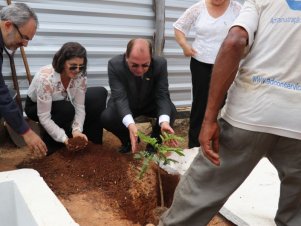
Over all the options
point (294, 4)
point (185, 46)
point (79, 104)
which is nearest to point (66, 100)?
point (79, 104)

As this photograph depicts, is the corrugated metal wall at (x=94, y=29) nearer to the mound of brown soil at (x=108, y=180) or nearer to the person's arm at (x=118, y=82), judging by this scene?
the person's arm at (x=118, y=82)

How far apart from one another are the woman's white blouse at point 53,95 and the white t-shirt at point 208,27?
1.15 m

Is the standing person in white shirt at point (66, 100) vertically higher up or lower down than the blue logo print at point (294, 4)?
lower down

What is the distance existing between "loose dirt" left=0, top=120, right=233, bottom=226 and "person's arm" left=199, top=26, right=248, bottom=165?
99cm

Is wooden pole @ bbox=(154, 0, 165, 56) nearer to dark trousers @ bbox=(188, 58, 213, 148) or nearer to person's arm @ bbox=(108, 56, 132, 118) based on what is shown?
dark trousers @ bbox=(188, 58, 213, 148)

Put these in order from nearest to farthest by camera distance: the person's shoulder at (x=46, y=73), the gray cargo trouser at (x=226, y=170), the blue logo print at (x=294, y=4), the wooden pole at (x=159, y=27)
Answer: the blue logo print at (x=294, y=4)
the gray cargo trouser at (x=226, y=170)
the person's shoulder at (x=46, y=73)
the wooden pole at (x=159, y=27)

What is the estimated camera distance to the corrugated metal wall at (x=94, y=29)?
3.91 meters

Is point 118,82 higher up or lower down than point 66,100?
higher up

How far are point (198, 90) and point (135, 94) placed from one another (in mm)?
620

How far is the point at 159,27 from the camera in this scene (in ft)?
14.8

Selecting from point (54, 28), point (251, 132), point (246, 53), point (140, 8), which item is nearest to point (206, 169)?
point (251, 132)

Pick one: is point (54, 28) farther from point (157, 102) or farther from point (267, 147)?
point (267, 147)

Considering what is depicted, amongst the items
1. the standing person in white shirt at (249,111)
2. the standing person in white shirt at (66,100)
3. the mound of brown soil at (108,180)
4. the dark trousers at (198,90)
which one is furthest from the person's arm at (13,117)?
the dark trousers at (198,90)

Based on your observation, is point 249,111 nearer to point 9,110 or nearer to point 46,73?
point 9,110
